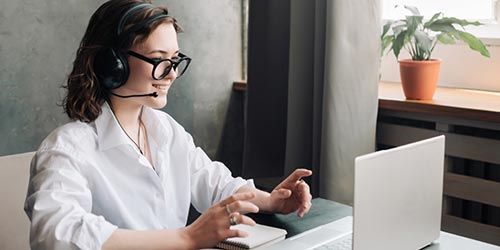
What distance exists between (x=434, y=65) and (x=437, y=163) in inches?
38.4

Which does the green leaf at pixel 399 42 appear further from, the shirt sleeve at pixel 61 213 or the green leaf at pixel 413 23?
the shirt sleeve at pixel 61 213

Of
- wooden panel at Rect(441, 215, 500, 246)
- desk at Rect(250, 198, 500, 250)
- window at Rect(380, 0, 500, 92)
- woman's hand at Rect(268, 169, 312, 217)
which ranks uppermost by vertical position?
window at Rect(380, 0, 500, 92)

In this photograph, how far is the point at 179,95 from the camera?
8.36ft

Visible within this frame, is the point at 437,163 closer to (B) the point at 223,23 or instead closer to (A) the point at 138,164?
(A) the point at 138,164

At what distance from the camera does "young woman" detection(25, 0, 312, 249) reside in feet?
4.00

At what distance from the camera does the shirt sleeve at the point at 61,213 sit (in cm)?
119

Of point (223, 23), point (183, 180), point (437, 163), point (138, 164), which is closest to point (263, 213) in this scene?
point (183, 180)

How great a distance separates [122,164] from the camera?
4.67 feet

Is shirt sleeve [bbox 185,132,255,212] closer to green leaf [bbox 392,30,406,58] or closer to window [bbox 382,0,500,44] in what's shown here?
green leaf [bbox 392,30,406,58]

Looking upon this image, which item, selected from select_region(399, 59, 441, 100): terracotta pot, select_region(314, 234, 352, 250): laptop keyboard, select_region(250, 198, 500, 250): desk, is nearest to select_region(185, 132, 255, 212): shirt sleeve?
select_region(250, 198, 500, 250): desk

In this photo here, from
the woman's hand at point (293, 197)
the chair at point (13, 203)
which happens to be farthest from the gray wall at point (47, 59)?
the woman's hand at point (293, 197)

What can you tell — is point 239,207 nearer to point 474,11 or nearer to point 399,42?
point 399,42

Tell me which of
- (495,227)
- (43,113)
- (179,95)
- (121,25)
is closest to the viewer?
(121,25)

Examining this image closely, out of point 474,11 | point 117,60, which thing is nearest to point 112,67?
point 117,60
